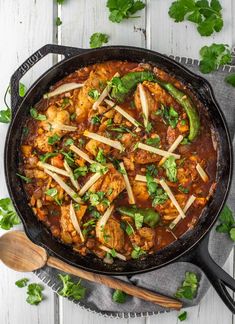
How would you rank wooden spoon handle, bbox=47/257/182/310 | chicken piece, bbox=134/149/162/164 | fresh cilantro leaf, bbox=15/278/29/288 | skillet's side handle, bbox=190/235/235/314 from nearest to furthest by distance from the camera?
skillet's side handle, bbox=190/235/235/314 < chicken piece, bbox=134/149/162/164 < wooden spoon handle, bbox=47/257/182/310 < fresh cilantro leaf, bbox=15/278/29/288

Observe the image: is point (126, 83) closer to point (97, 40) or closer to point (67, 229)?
point (97, 40)

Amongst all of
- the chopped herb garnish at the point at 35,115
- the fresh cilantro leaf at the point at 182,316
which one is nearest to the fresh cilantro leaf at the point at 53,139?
the chopped herb garnish at the point at 35,115

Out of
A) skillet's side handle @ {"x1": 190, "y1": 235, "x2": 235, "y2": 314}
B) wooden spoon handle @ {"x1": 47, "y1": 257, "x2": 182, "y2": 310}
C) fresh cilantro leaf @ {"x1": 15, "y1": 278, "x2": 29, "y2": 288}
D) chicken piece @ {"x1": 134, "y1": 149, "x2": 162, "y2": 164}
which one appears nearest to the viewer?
skillet's side handle @ {"x1": 190, "y1": 235, "x2": 235, "y2": 314}

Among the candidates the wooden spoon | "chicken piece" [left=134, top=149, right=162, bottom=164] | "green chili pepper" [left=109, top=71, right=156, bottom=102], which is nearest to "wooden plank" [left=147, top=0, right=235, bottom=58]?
"green chili pepper" [left=109, top=71, right=156, bottom=102]

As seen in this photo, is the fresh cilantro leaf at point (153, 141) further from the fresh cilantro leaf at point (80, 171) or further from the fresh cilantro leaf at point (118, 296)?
the fresh cilantro leaf at point (118, 296)

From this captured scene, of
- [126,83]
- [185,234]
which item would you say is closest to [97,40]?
[126,83]

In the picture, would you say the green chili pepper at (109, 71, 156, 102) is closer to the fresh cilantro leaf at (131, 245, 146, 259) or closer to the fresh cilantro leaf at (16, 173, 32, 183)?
the fresh cilantro leaf at (16, 173, 32, 183)

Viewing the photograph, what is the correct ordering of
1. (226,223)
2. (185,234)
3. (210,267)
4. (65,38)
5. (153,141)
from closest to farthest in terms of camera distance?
1. (210,267)
2. (153,141)
3. (185,234)
4. (226,223)
5. (65,38)
